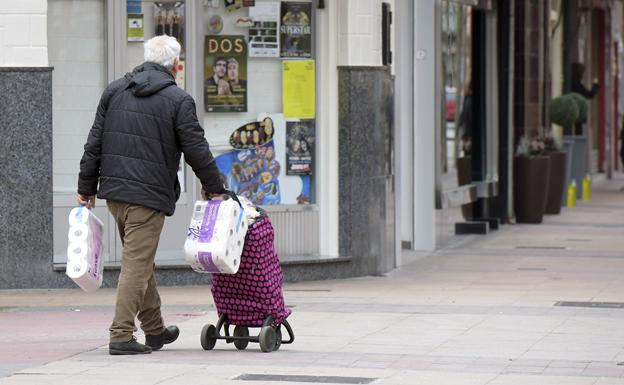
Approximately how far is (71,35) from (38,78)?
573 millimetres

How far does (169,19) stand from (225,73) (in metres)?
0.70

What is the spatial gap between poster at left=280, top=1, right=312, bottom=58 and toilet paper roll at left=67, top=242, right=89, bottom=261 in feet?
16.7

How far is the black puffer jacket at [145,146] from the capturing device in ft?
30.5

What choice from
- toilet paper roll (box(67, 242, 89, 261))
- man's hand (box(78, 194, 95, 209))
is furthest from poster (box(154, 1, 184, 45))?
toilet paper roll (box(67, 242, 89, 261))

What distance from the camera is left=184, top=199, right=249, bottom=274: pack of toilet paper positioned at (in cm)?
908

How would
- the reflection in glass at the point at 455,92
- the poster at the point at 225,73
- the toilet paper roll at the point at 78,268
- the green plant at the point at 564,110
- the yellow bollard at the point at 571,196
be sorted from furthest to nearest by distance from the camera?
the yellow bollard at the point at 571,196
the green plant at the point at 564,110
the reflection in glass at the point at 455,92
the poster at the point at 225,73
the toilet paper roll at the point at 78,268

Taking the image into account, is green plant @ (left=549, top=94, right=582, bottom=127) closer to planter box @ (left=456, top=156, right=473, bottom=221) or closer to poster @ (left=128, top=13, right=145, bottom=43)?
planter box @ (left=456, top=156, right=473, bottom=221)

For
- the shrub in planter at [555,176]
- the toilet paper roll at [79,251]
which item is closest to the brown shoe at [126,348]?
the toilet paper roll at [79,251]

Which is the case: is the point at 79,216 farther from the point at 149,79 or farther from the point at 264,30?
the point at 264,30

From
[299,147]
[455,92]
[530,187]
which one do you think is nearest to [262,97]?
[299,147]

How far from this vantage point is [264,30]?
1396 centimetres

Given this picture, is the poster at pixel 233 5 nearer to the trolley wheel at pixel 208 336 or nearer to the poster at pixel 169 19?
the poster at pixel 169 19

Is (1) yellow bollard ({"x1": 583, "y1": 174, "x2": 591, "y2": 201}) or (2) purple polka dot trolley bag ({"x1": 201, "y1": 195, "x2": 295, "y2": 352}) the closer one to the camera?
(2) purple polka dot trolley bag ({"x1": 201, "y1": 195, "x2": 295, "y2": 352})

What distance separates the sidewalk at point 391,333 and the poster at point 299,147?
3.45ft
